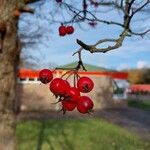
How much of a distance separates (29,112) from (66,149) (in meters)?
16.1

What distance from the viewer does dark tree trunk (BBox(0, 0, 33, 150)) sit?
368 inches

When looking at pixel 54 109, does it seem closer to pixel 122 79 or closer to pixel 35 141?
pixel 122 79

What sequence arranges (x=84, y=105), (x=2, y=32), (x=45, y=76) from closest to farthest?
(x=84, y=105), (x=45, y=76), (x=2, y=32)

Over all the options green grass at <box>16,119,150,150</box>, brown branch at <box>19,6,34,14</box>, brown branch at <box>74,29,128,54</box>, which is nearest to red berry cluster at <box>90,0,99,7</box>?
brown branch at <box>19,6,34,14</box>

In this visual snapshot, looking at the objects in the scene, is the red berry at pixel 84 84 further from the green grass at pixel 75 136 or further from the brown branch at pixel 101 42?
the green grass at pixel 75 136

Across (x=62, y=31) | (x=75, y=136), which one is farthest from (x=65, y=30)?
(x=75, y=136)

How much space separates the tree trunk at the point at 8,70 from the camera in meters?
9.36

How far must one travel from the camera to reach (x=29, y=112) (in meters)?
35.0

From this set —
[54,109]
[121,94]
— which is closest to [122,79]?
[121,94]

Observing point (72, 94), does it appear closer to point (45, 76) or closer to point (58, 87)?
point (58, 87)

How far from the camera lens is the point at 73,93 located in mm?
3199

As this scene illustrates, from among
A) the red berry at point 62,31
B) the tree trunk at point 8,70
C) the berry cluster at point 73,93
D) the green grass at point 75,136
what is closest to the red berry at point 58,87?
the berry cluster at point 73,93

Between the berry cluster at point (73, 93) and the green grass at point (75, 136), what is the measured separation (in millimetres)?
15891

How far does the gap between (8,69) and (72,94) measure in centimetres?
683
